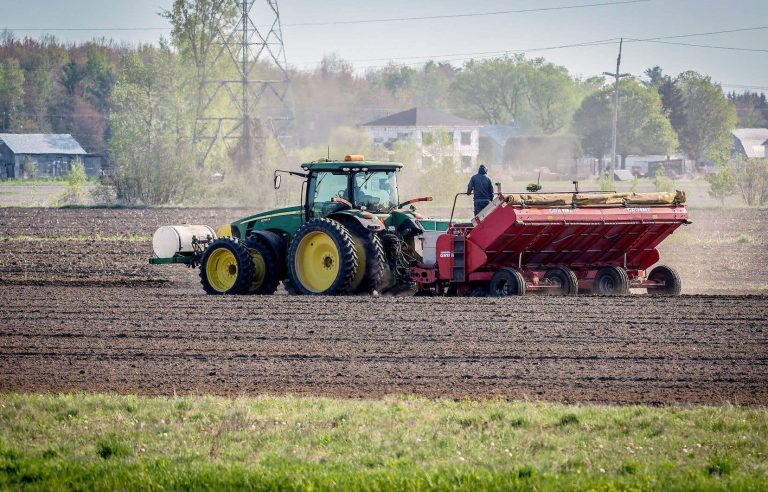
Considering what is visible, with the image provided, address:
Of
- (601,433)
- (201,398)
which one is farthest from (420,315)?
(601,433)

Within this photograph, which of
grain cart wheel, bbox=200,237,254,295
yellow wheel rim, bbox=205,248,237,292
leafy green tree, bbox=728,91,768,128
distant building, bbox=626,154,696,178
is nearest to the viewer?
grain cart wheel, bbox=200,237,254,295

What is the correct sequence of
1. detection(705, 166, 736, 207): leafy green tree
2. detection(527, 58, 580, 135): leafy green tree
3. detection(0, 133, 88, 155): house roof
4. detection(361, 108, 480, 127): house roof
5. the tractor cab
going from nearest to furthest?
1. the tractor cab
2. detection(705, 166, 736, 207): leafy green tree
3. detection(361, 108, 480, 127): house roof
4. detection(0, 133, 88, 155): house roof
5. detection(527, 58, 580, 135): leafy green tree

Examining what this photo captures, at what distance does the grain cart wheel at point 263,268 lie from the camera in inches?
752

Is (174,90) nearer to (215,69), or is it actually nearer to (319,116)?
(215,69)

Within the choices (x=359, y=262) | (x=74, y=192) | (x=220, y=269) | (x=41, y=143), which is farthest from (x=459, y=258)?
(x=41, y=143)

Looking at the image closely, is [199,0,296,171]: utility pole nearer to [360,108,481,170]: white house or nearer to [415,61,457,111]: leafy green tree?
[360,108,481,170]: white house

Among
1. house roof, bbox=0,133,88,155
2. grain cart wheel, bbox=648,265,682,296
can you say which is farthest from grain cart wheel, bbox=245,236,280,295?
house roof, bbox=0,133,88,155

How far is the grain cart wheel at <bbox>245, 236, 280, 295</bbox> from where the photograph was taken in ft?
62.6

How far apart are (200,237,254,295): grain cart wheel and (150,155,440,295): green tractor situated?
2cm

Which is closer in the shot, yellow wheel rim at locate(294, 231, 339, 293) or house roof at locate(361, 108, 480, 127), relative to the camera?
yellow wheel rim at locate(294, 231, 339, 293)

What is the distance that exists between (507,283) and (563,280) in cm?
94

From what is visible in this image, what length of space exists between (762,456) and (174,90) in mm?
63316

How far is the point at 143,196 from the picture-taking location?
51594 mm

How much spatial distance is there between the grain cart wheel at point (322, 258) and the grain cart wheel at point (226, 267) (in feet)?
2.43
